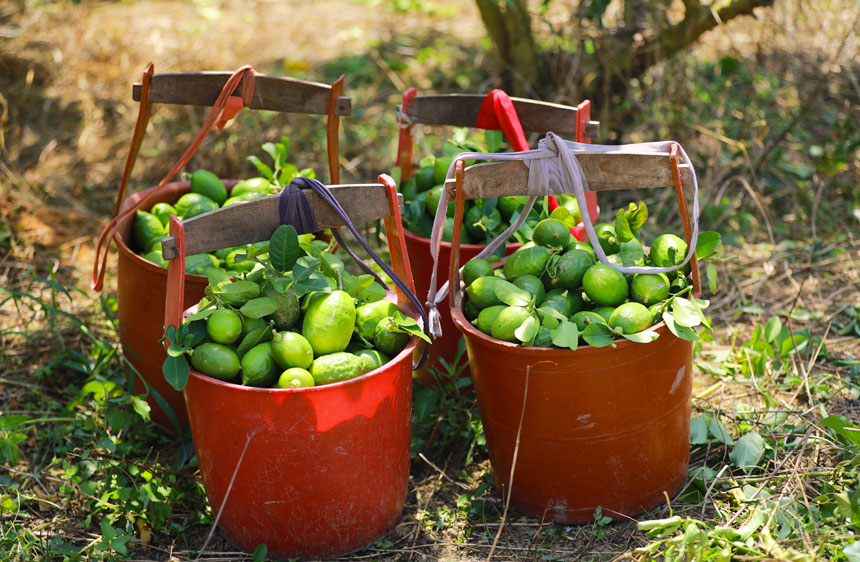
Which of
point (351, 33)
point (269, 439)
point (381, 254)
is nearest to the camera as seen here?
point (269, 439)

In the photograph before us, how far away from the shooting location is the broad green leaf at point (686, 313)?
2008 mm

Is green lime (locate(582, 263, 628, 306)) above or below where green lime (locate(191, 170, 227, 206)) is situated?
below

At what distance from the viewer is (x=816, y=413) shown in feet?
8.70

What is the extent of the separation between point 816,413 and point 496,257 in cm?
119

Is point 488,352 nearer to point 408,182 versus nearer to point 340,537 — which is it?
point 340,537

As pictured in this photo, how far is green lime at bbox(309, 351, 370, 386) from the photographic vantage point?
2010 millimetres

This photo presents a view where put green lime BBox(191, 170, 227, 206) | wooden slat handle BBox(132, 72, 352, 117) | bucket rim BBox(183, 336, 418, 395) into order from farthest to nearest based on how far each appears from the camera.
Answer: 1. green lime BBox(191, 170, 227, 206)
2. wooden slat handle BBox(132, 72, 352, 117)
3. bucket rim BBox(183, 336, 418, 395)

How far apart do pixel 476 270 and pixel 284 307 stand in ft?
1.89

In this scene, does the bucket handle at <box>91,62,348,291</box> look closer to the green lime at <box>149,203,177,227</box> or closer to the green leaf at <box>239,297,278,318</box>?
the green lime at <box>149,203,177,227</box>

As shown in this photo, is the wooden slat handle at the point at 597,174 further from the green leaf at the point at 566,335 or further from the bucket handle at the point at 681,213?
the green leaf at the point at 566,335

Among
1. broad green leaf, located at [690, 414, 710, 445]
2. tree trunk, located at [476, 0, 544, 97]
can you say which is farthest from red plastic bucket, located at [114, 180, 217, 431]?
tree trunk, located at [476, 0, 544, 97]

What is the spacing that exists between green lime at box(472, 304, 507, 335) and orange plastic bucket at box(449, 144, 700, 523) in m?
0.03

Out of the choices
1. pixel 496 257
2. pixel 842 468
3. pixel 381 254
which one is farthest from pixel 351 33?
pixel 842 468

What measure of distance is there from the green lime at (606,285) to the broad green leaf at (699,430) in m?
0.64
